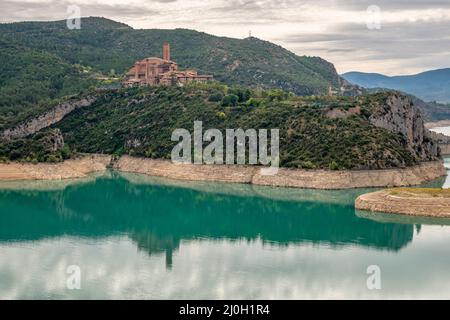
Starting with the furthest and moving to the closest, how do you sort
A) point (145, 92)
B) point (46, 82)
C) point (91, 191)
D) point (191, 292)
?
point (46, 82) → point (145, 92) → point (91, 191) → point (191, 292)

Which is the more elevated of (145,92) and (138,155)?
(145,92)

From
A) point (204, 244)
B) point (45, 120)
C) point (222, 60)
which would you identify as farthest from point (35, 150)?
point (222, 60)

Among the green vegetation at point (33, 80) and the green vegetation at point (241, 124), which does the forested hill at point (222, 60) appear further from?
the green vegetation at point (241, 124)

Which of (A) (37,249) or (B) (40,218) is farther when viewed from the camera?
(B) (40,218)

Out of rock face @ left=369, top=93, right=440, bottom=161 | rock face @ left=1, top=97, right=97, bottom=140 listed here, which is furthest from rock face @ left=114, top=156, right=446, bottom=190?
rock face @ left=1, top=97, right=97, bottom=140

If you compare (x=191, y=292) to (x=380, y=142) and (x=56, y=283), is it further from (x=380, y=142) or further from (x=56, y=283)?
(x=380, y=142)

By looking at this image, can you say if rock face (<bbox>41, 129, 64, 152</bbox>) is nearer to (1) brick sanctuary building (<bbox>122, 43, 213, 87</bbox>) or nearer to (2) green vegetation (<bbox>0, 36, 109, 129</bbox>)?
(2) green vegetation (<bbox>0, 36, 109, 129</bbox>)

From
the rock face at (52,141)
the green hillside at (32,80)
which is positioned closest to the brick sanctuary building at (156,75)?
the green hillside at (32,80)

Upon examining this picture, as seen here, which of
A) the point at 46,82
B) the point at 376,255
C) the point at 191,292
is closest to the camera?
the point at 191,292
